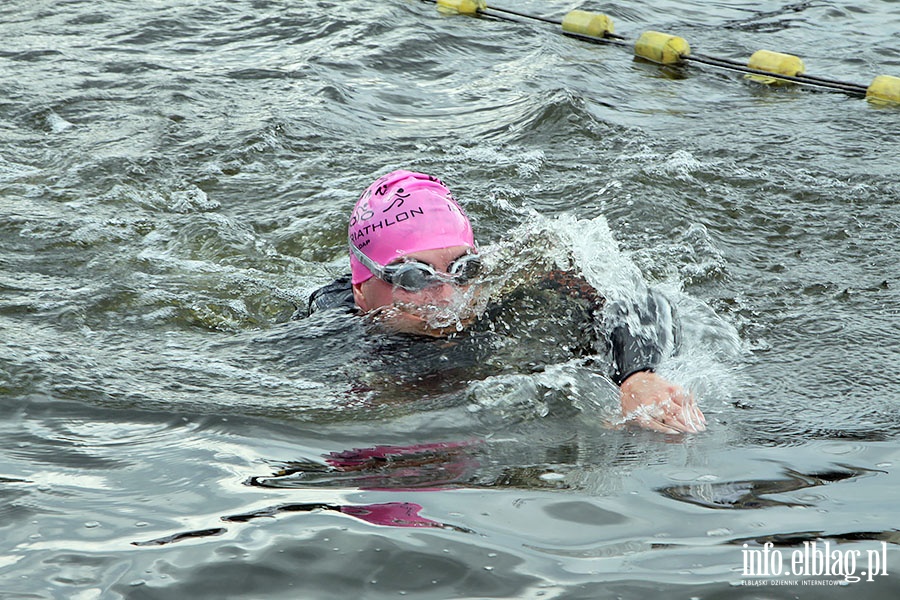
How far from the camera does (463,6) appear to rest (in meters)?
12.0

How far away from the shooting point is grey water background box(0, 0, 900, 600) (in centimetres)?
274

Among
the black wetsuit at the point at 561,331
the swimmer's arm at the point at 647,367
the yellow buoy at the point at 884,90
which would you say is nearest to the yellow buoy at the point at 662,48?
the yellow buoy at the point at 884,90

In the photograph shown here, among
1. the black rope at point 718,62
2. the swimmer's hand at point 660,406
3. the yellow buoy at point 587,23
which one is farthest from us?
the yellow buoy at point 587,23

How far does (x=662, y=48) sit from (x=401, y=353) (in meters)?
6.83

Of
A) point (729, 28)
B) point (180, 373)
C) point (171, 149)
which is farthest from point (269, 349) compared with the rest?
point (729, 28)

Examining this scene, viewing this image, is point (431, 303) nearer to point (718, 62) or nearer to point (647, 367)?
point (647, 367)

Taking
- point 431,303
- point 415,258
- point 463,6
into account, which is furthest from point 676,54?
point 431,303

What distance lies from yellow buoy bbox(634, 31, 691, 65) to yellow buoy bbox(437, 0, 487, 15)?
2.29m

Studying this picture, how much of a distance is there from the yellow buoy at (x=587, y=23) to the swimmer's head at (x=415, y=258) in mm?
6924

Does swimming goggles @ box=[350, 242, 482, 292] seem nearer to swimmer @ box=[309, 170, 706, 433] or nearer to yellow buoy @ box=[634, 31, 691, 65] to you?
swimmer @ box=[309, 170, 706, 433]

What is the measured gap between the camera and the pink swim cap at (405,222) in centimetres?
469

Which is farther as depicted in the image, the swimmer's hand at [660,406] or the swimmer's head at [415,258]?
the swimmer's head at [415,258]

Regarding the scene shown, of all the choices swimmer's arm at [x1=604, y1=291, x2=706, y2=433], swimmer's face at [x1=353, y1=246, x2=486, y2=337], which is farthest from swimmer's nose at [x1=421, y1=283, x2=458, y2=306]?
swimmer's arm at [x1=604, y1=291, x2=706, y2=433]

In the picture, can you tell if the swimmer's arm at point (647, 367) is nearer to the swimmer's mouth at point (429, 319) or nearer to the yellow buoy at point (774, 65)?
the swimmer's mouth at point (429, 319)
